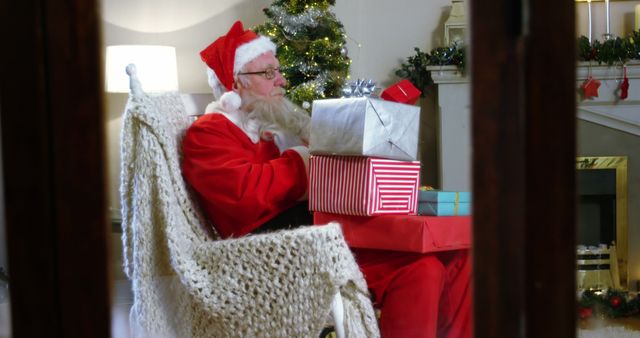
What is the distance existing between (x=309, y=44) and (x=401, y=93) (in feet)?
4.01

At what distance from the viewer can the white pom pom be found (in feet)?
6.40

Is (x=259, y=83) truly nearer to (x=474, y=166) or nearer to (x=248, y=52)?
(x=248, y=52)

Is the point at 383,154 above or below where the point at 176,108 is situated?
below

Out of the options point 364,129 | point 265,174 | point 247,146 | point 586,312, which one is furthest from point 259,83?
point 586,312

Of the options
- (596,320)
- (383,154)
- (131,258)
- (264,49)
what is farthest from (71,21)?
(596,320)

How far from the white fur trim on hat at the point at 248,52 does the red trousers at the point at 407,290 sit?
2.03ft

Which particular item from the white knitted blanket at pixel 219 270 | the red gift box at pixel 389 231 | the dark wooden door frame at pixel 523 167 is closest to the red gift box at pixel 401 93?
the red gift box at pixel 389 231

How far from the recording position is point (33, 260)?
0.43 m

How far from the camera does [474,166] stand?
437 millimetres

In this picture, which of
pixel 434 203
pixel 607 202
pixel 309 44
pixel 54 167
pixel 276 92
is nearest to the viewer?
pixel 54 167

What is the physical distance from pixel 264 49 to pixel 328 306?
0.84 m

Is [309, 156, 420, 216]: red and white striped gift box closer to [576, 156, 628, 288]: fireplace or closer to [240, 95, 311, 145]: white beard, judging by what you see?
[240, 95, 311, 145]: white beard

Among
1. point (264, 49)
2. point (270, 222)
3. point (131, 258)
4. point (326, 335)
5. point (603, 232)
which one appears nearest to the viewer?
point (131, 258)

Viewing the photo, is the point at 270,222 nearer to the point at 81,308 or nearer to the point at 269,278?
the point at 269,278
